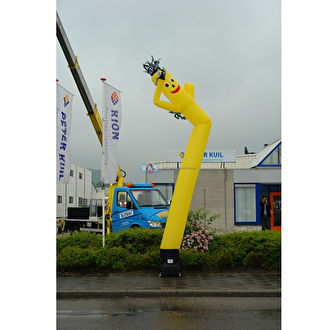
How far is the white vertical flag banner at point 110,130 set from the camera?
11062 millimetres

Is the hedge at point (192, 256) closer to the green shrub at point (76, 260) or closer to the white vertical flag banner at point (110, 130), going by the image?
the green shrub at point (76, 260)

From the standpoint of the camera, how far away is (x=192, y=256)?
9531mm

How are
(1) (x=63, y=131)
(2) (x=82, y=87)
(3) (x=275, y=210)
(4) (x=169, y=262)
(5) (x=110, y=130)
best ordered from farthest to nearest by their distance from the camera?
(3) (x=275, y=210) < (2) (x=82, y=87) < (5) (x=110, y=130) < (1) (x=63, y=131) < (4) (x=169, y=262)

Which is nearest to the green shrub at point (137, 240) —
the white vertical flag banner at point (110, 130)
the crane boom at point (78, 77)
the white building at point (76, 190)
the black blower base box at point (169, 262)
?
the black blower base box at point (169, 262)

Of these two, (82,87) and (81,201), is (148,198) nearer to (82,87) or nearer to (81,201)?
(82,87)

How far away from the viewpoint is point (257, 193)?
2194cm

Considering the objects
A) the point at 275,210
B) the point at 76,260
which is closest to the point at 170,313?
the point at 76,260

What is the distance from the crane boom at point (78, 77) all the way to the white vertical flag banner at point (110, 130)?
224 cm

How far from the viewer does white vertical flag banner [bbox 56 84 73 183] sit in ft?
33.8

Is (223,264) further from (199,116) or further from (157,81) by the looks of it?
(157,81)

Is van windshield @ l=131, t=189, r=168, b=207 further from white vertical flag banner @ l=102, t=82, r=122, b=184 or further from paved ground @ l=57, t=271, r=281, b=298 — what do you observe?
paved ground @ l=57, t=271, r=281, b=298

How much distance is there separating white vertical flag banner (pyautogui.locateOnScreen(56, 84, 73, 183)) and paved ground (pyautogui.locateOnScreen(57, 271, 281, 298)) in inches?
118

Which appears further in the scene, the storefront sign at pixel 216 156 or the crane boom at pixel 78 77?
the storefront sign at pixel 216 156

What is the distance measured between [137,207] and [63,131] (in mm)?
6000
